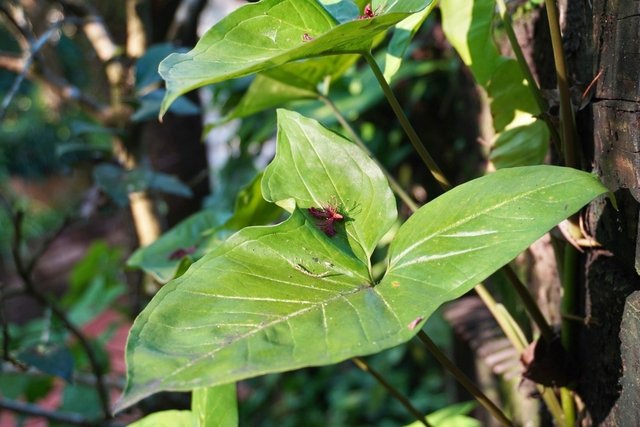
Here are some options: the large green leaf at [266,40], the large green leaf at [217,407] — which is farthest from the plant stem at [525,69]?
the large green leaf at [217,407]

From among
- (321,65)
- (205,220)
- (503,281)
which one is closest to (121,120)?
(205,220)

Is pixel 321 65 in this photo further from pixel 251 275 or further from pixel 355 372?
pixel 355 372

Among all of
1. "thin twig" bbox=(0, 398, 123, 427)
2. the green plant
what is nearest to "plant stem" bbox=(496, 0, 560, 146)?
the green plant

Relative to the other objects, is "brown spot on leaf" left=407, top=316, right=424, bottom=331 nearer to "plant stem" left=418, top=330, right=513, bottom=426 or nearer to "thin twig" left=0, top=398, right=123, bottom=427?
"plant stem" left=418, top=330, right=513, bottom=426

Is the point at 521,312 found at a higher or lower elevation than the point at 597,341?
lower

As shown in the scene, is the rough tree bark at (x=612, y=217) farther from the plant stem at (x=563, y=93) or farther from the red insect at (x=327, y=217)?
the red insect at (x=327, y=217)

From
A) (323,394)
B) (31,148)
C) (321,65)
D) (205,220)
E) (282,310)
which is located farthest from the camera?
(31,148)
